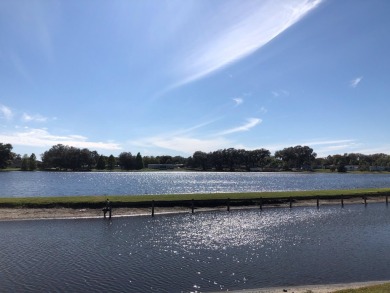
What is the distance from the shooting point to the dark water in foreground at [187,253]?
19.7 metres

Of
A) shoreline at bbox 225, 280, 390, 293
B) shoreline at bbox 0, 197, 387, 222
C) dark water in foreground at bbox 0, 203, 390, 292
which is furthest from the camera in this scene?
shoreline at bbox 0, 197, 387, 222

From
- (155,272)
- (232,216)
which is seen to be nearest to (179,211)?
(232,216)

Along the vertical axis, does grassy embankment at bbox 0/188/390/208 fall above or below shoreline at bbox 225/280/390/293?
above

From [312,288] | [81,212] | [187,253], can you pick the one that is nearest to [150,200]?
[81,212]

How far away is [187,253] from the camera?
86.7 ft

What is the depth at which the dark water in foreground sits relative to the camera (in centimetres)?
1972

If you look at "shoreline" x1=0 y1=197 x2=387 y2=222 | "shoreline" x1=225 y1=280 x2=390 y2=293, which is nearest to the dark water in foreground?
"shoreline" x1=225 y1=280 x2=390 y2=293

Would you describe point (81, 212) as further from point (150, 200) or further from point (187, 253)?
point (187, 253)

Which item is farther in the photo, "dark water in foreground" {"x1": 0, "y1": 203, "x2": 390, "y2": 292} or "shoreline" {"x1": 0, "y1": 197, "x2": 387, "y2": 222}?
"shoreline" {"x1": 0, "y1": 197, "x2": 387, "y2": 222}

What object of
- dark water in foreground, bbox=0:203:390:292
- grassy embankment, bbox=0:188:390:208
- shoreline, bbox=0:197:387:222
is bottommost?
dark water in foreground, bbox=0:203:390:292

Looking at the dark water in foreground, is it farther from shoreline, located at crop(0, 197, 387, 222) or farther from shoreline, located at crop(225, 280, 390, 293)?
shoreline, located at crop(0, 197, 387, 222)

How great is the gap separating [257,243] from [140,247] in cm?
998

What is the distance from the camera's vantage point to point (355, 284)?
1866 cm

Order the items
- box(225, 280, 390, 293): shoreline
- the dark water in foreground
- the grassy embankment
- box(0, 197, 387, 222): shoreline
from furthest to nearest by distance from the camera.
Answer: the grassy embankment < box(0, 197, 387, 222): shoreline < the dark water in foreground < box(225, 280, 390, 293): shoreline
